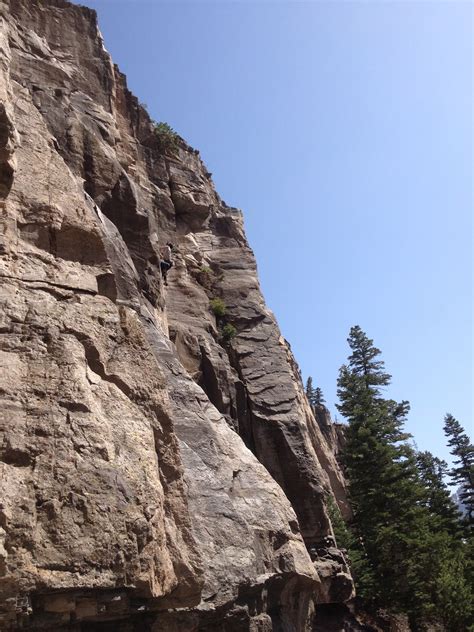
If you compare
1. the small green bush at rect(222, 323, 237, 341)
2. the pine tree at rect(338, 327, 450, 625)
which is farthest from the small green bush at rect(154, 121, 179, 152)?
the pine tree at rect(338, 327, 450, 625)

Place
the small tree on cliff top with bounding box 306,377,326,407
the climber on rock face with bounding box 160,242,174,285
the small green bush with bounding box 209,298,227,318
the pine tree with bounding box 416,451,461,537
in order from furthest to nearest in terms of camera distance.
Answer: the small tree on cliff top with bounding box 306,377,326,407 < the pine tree with bounding box 416,451,461,537 < the small green bush with bounding box 209,298,227,318 < the climber on rock face with bounding box 160,242,174,285

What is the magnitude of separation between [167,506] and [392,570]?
71.9 feet

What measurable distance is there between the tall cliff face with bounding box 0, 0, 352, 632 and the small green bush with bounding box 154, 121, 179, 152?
19.5 ft

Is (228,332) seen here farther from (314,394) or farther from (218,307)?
(314,394)

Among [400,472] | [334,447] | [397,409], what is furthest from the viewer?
[334,447]

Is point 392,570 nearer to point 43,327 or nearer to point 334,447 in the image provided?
point 43,327

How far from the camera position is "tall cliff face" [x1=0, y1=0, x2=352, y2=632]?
279 inches

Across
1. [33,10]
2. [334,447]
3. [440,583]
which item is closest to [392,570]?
[440,583]

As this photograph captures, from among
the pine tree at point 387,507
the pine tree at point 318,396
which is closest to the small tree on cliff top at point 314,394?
the pine tree at point 318,396

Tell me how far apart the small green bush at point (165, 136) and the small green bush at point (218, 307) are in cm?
873

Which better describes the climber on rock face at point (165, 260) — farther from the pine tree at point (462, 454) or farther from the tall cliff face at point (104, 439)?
the pine tree at point (462, 454)

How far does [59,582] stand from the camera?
663 centimetres

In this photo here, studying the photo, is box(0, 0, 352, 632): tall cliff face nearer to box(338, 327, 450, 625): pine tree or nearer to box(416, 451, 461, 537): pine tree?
box(338, 327, 450, 625): pine tree

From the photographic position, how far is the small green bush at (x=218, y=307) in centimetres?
2392
